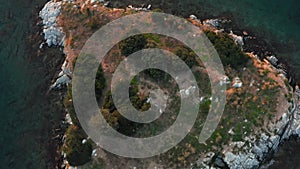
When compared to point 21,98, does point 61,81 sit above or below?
above

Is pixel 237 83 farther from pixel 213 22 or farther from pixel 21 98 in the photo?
pixel 21 98

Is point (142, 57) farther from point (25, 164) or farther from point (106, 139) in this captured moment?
point (25, 164)

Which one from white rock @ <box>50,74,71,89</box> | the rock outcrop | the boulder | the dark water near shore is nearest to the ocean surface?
the dark water near shore

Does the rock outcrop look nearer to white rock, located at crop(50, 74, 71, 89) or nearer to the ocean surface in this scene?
white rock, located at crop(50, 74, 71, 89)

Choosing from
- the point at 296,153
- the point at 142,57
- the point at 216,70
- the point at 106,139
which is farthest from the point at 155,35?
the point at 296,153

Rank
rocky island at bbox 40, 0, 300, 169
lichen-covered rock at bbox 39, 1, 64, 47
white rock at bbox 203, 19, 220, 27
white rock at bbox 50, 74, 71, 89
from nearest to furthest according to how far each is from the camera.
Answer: rocky island at bbox 40, 0, 300, 169
white rock at bbox 50, 74, 71, 89
white rock at bbox 203, 19, 220, 27
lichen-covered rock at bbox 39, 1, 64, 47

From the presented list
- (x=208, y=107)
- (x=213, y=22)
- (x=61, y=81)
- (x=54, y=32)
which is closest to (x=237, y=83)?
(x=208, y=107)
